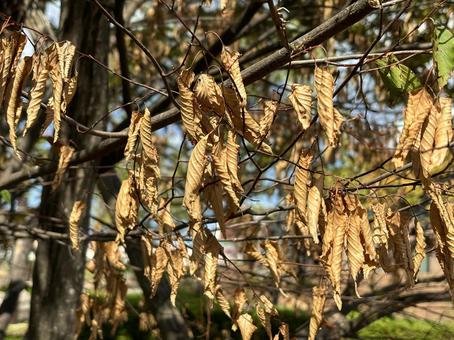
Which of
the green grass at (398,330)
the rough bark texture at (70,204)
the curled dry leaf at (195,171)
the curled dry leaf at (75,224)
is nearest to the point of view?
the curled dry leaf at (195,171)

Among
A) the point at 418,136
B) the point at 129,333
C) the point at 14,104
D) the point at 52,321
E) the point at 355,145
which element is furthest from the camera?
the point at 129,333

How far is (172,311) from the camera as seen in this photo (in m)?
4.82

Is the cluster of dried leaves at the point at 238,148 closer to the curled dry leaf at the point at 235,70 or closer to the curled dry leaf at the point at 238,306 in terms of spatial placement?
the curled dry leaf at the point at 235,70

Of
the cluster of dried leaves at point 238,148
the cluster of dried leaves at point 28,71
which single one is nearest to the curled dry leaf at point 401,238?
the cluster of dried leaves at point 238,148

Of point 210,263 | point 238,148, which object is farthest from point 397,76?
point 210,263

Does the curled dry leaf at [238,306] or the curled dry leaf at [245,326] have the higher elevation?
the curled dry leaf at [238,306]

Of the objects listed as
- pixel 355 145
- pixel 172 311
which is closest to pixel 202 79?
pixel 172 311

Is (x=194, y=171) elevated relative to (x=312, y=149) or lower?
lower

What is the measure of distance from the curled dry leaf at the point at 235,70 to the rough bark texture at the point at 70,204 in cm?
228

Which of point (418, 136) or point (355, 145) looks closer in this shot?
point (418, 136)

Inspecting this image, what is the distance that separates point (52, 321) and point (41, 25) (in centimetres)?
235

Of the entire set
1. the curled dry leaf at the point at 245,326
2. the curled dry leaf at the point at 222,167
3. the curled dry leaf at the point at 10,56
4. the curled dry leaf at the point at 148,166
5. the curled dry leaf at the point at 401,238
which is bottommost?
the curled dry leaf at the point at 245,326

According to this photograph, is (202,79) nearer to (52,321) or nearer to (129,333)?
(52,321)

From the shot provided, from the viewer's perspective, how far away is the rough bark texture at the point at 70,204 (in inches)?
153
